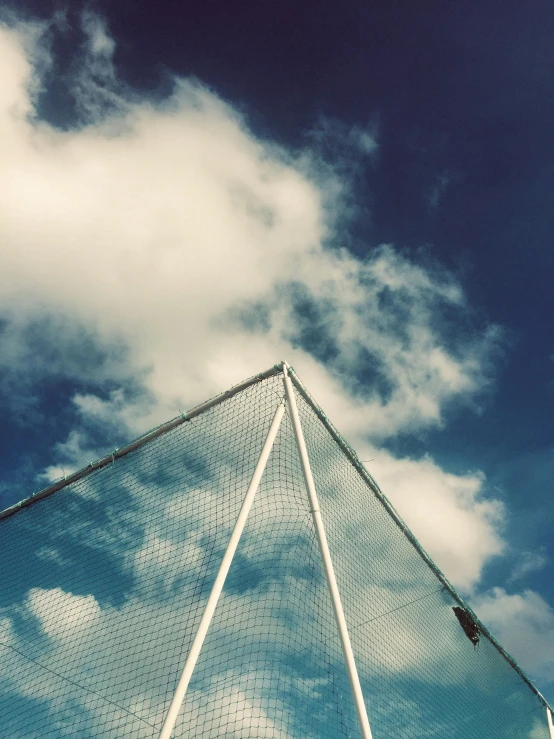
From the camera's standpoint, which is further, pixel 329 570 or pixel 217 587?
pixel 329 570

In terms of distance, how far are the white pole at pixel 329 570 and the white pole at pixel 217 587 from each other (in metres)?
0.24

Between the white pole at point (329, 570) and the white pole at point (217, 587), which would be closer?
the white pole at point (217, 587)

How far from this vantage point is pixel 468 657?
862 cm

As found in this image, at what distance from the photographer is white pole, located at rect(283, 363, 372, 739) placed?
355 cm

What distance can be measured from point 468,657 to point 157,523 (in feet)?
23.6

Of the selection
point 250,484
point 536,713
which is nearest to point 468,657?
point 536,713

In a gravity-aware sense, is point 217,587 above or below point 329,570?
above

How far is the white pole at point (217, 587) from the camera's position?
3.26 metres

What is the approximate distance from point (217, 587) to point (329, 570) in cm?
107

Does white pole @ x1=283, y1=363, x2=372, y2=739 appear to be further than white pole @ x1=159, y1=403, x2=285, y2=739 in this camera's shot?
Yes

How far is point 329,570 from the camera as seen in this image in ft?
13.2

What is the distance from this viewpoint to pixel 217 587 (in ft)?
12.3

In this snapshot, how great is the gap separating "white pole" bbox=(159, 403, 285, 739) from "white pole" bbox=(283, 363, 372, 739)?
9.6 inches

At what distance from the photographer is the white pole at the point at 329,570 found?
355 cm
